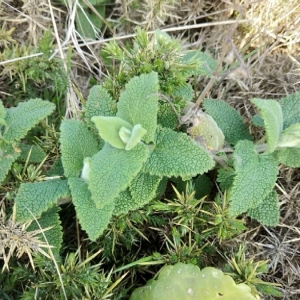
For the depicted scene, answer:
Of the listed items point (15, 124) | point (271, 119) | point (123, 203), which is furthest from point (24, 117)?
point (271, 119)

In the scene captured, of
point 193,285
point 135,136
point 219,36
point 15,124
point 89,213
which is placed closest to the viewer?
point 135,136

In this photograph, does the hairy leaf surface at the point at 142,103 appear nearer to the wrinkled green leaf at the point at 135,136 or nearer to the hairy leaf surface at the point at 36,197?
the wrinkled green leaf at the point at 135,136

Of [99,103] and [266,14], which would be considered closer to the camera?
[99,103]

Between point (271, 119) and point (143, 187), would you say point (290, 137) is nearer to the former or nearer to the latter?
point (271, 119)

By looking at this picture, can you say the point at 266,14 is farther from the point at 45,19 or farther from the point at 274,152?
the point at 45,19

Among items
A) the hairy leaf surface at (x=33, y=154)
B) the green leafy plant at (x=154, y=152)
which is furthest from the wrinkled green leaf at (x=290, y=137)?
the hairy leaf surface at (x=33, y=154)

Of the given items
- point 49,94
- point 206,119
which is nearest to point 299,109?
point 206,119
